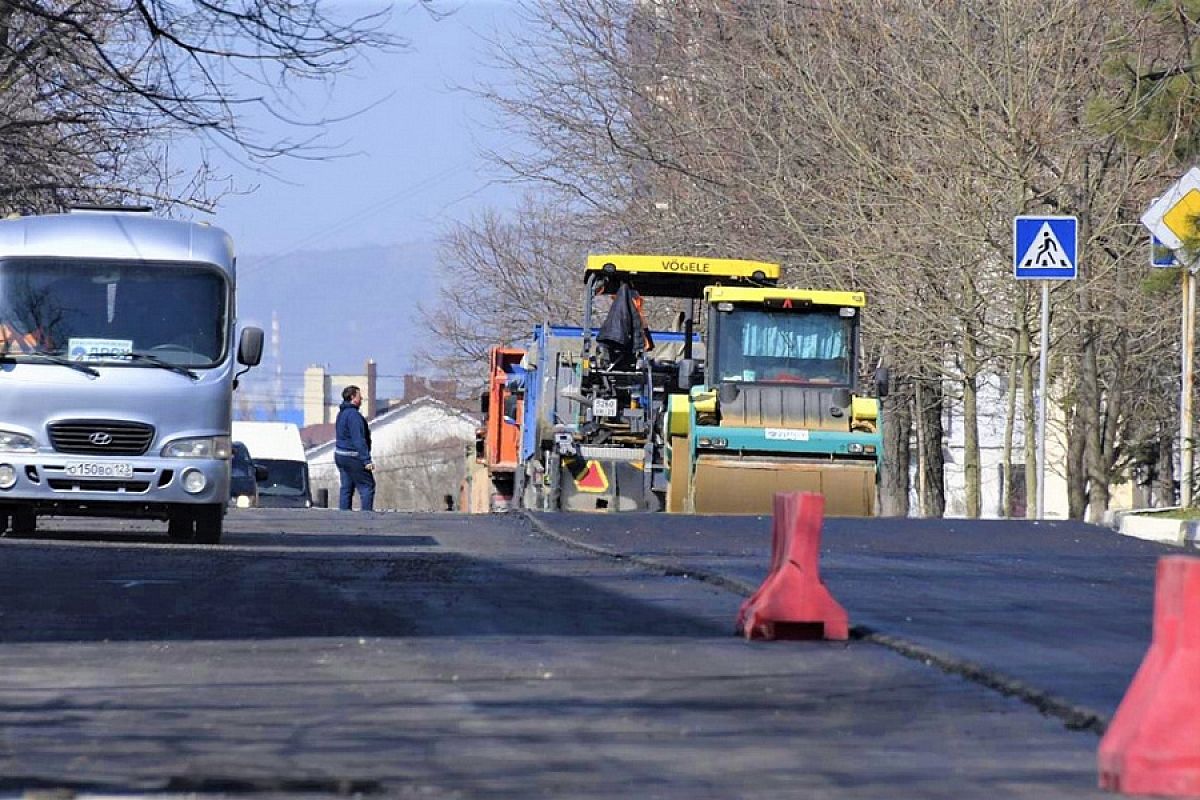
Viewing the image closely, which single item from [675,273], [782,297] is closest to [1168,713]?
[782,297]

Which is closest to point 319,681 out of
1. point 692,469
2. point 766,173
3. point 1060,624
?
Result: point 1060,624

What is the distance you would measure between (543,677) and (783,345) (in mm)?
18281

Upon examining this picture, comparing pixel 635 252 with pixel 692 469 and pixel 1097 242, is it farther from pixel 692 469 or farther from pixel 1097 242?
pixel 692 469

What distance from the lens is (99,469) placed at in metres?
18.5

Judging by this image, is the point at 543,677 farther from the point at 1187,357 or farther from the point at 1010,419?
the point at 1010,419

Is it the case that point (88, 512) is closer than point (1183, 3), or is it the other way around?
point (88, 512)

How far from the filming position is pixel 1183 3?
71.3 feet

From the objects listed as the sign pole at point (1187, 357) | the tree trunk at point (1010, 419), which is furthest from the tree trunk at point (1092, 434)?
the sign pole at point (1187, 357)

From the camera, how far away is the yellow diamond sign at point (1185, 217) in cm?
2027

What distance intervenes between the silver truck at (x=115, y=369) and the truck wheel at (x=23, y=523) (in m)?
0.74

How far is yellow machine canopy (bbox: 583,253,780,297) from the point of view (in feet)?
92.5

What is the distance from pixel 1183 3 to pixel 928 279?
1305cm

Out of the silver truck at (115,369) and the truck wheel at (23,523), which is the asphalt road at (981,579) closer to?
the silver truck at (115,369)

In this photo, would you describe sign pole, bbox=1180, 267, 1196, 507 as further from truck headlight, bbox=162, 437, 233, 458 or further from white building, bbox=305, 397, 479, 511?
white building, bbox=305, 397, 479, 511
